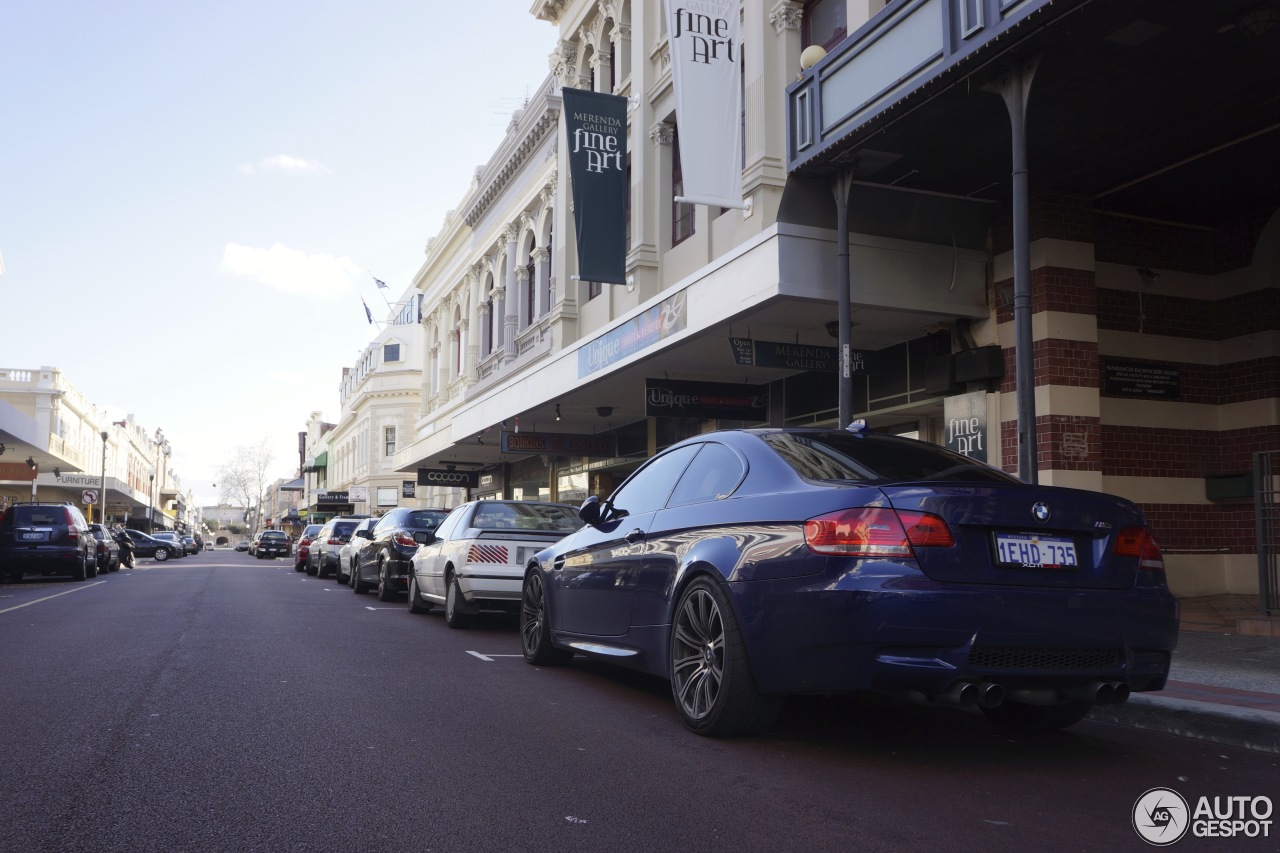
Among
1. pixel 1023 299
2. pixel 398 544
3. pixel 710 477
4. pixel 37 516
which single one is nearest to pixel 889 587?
pixel 710 477

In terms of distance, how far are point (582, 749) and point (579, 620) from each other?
2.08m

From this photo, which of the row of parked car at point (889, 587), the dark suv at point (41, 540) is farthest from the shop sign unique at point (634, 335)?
the dark suv at point (41, 540)

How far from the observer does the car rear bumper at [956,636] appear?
4.41m

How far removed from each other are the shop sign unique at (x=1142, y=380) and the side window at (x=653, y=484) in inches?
297

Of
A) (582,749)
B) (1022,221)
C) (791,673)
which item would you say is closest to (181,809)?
(582,749)

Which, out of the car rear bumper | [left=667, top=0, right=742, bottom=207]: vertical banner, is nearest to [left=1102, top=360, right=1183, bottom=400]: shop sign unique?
[left=667, top=0, right=742, bottom=207]: vertical banner

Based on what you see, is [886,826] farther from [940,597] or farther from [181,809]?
[181,809]

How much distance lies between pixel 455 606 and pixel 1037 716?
7.04 metres

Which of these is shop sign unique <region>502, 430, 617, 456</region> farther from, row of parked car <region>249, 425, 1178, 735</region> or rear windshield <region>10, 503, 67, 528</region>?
row of parked car <region>249, 425, 1178, 735</region>

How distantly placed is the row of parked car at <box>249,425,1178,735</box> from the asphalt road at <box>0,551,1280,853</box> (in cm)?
35

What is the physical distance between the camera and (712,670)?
→ 5.27m

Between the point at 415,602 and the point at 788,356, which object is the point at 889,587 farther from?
the point at 415,602

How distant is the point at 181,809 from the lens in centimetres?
394

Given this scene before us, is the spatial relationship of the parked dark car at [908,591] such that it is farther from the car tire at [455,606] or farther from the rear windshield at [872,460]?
the car tire at [455,606]
